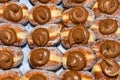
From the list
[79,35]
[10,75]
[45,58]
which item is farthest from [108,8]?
[10,75]

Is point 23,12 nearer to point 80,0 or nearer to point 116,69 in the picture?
point 80,0

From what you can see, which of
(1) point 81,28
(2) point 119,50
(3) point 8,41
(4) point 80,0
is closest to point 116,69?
(2) point 119,50

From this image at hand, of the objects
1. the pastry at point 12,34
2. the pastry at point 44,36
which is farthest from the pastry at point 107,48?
the pastry at point 12,34

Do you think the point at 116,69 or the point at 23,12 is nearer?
the point at 116,69

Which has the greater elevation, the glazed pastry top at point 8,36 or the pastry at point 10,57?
the glazed pastry top at point 8,36

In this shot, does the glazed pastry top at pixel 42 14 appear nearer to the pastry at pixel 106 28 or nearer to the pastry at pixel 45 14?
the pastry at pixel 45 14

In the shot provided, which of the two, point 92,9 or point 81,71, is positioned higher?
point 92,9

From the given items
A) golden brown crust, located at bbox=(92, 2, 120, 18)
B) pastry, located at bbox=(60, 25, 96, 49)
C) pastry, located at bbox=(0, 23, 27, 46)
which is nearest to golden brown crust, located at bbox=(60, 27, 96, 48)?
pastry, located at bbox=(60, 25, 96, 49)
